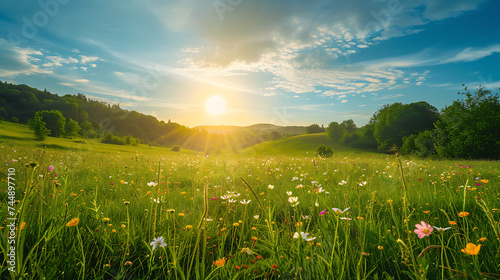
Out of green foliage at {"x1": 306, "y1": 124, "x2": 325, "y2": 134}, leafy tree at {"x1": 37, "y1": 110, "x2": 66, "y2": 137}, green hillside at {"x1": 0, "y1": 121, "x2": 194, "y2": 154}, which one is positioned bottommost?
green hillside at {"x1": 0, "y1": 121, "x2": 194, "y2": 154}

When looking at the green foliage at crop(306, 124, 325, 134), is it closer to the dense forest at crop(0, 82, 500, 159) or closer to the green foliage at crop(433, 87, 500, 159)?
the dense forest at crop(0, 82, 500, 159)

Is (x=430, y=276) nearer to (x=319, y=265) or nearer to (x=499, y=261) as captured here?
(x=499, y=261)

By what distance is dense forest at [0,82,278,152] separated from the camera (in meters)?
51.7

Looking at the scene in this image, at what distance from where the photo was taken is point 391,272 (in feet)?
5.74

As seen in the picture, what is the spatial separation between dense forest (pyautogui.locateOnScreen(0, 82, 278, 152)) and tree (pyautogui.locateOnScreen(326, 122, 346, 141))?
102 feet

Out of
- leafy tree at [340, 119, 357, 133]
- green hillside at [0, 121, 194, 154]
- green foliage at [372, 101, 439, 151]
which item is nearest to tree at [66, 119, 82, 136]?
green hillside at [0, 121, 194, 154]

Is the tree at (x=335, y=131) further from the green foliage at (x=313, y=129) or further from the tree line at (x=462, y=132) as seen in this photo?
the green foliage at (x=313, y=129)

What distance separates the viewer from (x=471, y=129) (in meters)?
35.1

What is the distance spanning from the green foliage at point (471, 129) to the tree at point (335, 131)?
31.8 metres

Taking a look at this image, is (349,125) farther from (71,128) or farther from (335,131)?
(71,128)

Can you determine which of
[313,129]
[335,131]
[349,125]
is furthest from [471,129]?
[313,129]

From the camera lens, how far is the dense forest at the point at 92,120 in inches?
2036

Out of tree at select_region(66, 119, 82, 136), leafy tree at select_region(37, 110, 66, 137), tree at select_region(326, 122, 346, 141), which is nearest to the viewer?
leafy tree at select_region(37, 110, 66, 137)

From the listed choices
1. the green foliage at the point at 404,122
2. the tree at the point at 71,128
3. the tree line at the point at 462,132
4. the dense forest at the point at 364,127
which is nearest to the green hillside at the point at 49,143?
the dense forest at the point at 364,127
